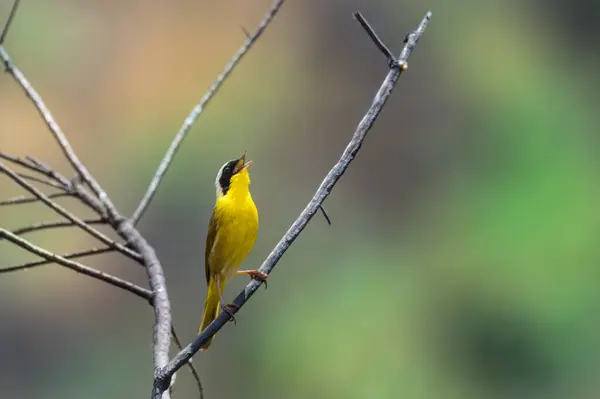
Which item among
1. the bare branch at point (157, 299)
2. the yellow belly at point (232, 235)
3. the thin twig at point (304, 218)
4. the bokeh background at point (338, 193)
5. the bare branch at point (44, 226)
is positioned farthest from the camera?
the bokeh background at point (338, 193)

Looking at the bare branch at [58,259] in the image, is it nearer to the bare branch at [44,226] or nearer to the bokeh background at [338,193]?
the bare branch at [44,226]

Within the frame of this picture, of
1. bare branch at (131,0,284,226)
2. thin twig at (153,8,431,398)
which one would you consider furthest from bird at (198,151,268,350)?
thin twig at (153,8,431,398)

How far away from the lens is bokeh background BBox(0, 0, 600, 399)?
2387 mm

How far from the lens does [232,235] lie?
1.23 meters

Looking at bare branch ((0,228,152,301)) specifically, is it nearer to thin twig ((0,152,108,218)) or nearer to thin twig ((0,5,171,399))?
thin twig ((0,5,171,399))

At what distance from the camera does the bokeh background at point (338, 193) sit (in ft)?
7.83

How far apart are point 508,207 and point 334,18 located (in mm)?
931

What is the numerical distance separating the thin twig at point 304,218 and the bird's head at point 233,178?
480 mm

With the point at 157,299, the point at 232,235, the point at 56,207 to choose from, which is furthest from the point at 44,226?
the point at 232,235

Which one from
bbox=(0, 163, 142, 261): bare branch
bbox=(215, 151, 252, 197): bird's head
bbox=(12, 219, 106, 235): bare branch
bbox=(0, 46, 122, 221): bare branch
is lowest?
bbox=(12, 219, 106, 235): bare branch

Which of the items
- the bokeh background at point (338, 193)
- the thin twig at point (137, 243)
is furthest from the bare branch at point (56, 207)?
the bokeh background at point (338, 193)

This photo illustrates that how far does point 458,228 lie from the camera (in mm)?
2561

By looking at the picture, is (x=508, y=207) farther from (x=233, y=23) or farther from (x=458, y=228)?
(x=233, y=23)

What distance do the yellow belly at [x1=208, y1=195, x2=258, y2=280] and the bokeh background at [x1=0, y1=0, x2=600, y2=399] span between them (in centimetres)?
97
